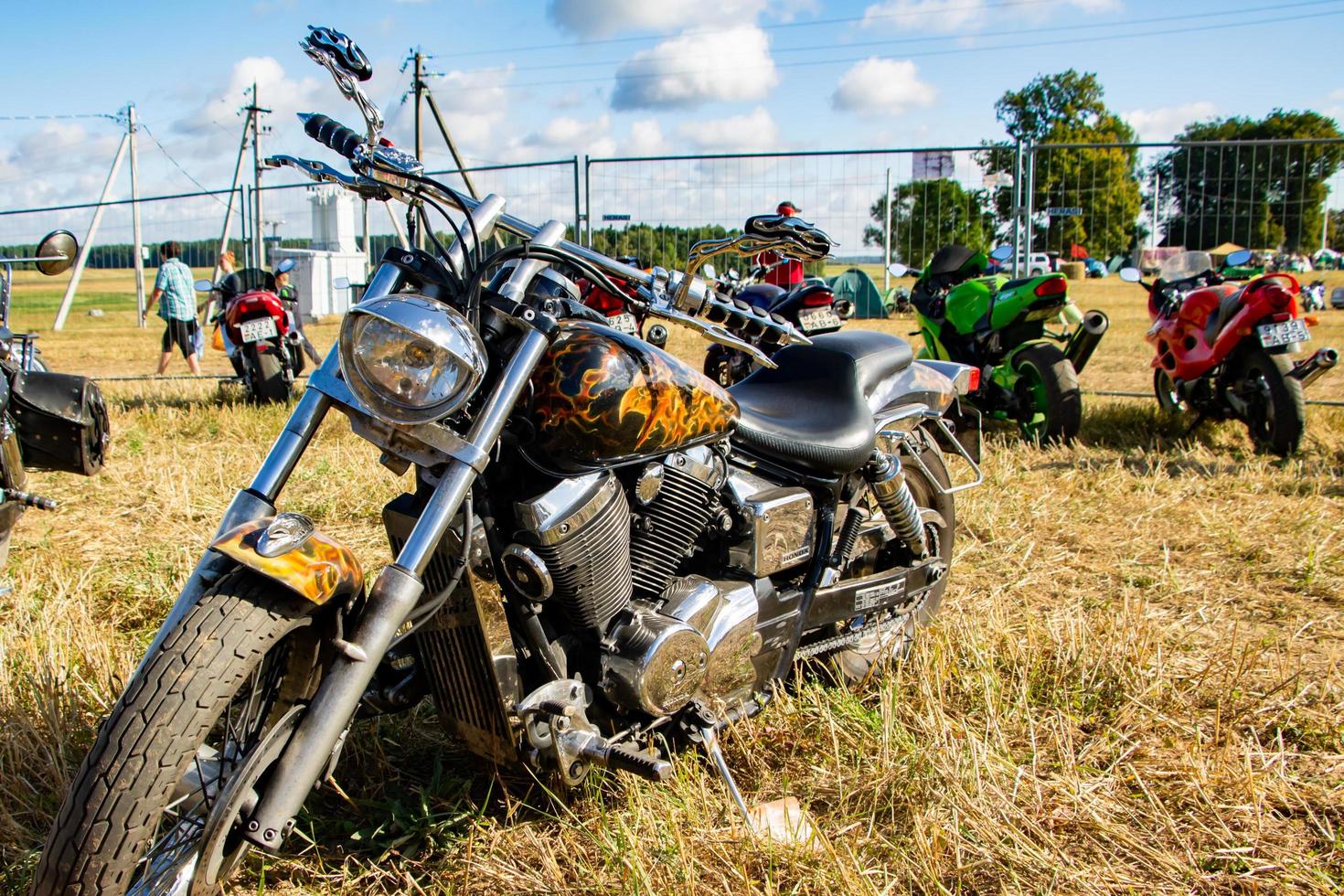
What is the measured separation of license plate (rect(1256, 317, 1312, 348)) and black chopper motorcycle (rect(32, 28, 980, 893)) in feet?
12.5

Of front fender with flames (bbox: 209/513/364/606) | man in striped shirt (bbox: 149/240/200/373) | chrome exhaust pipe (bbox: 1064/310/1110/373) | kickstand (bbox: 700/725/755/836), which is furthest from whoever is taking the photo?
man in striped shirt (bbox: 149/240/200/373)

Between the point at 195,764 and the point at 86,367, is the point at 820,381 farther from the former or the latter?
the point at 86,367

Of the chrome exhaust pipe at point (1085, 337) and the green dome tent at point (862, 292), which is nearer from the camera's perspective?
the chrome exhaust pipe at point (1085, 337)

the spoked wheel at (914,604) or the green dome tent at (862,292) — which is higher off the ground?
the green dome tent at (862,292)

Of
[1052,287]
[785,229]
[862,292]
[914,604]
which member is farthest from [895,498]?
[862,292]

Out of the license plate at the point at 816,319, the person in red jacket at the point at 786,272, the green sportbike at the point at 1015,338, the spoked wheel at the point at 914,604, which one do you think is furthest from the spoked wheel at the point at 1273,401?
the person in red jacket at the point at 786,272

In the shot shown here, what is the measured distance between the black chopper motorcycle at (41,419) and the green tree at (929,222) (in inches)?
312

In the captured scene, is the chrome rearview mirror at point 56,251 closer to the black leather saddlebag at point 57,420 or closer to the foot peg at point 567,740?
the black leather saddlebag at point 57,420

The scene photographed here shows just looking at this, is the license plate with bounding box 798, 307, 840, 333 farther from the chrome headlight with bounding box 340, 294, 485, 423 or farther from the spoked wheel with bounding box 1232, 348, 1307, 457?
the chrome headlight with bounding box 340, 294, 485, 423

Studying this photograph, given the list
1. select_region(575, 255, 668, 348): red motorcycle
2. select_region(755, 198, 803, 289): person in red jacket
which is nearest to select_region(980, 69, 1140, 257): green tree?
select_region(755, 198, 803, 289): person in red jacket

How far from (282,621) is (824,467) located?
59.6 inches

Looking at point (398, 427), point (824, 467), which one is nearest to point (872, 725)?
point (824, 467)

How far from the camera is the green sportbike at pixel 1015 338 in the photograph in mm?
6266

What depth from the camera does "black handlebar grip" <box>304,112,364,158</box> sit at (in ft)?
6.98
